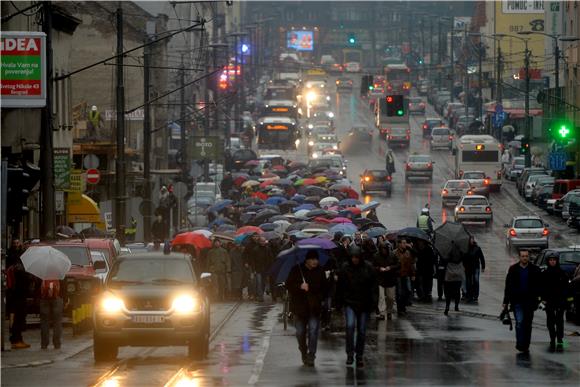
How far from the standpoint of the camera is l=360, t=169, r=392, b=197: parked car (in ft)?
276

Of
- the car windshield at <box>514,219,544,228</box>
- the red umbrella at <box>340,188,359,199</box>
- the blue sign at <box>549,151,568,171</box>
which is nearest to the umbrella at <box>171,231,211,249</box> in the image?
the car windshield at <box>514,219,544,228</box>

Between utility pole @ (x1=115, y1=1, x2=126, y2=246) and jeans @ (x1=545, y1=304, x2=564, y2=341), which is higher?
utility pole @ (x1=115, y1=1, x2=126, y2=246)

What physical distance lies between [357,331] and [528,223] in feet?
121

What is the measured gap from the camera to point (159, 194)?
6562cm

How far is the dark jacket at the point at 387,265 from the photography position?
30.9 meters

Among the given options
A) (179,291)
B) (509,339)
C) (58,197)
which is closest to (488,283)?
(58,197)

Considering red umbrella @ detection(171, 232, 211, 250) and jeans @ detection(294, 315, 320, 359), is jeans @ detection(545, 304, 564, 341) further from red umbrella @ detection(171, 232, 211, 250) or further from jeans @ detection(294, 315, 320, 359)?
red umbrella @ detection(171, 232, 211, 250)

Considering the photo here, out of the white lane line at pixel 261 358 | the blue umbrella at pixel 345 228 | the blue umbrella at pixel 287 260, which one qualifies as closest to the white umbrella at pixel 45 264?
the white lane line at pixel 261 358

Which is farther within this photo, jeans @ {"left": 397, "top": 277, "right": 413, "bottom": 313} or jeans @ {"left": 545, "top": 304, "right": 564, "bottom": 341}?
jeans @ {"left": 397, "top": 277, "right": 413, "bottom": 313}

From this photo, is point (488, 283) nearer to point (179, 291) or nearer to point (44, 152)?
point (44, 152)

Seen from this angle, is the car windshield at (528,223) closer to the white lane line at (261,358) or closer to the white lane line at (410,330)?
the white lane line at (410,330)

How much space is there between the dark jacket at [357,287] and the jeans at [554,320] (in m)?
3.79

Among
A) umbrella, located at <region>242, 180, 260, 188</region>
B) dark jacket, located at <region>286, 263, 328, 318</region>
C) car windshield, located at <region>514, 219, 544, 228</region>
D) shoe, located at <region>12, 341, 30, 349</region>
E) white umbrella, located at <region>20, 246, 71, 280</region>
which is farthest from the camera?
umbrella, located at <region>242, 180, 260, 188</region>

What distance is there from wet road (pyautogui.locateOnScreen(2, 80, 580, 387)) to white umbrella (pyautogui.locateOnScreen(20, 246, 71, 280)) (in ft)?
4.87
